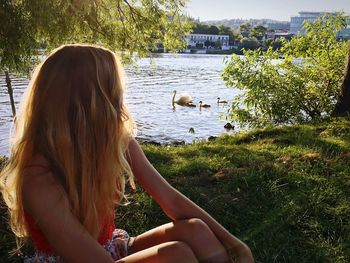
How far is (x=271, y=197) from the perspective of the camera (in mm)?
3910

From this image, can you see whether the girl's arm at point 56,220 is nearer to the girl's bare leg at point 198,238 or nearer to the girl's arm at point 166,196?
the girl's bare leg at point 198,238

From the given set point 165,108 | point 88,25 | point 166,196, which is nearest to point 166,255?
point 166,196

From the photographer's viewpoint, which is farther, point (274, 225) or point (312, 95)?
point (312, 95)

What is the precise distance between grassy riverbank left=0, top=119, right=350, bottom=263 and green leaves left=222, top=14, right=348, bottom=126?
462cm

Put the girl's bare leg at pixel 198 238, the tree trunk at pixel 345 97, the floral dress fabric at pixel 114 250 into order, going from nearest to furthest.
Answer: the floral dress fabric at pixel 114 250
the girl's bare leg at pixel 198 238
the tree trunk at pixel 345 97

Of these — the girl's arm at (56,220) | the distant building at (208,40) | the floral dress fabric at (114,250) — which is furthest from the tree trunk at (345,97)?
the distant building at (208,40)

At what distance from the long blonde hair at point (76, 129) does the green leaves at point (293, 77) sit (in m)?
8.64

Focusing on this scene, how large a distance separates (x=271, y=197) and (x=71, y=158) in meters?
2.53

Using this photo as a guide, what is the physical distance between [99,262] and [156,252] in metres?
0.31

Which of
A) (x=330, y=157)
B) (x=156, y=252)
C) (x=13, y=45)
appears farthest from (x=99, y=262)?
(x=13, y=45)

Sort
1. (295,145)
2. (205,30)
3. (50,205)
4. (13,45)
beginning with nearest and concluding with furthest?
1. (50,205)
2. (295,145)
3. (13,45)
4. (205,30)

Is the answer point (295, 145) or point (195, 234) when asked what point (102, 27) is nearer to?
point (295, 145)

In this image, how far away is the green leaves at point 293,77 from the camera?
1020 cm

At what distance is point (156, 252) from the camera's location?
201 centimetres
